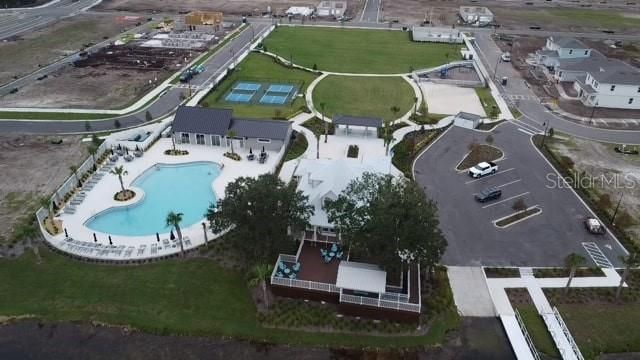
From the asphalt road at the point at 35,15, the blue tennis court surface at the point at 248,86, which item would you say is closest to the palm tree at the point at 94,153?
the blue tennis court surface at the point at 248,86

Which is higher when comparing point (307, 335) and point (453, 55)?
point (453, 55)

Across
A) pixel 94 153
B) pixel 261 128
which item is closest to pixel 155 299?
pixel 94 153

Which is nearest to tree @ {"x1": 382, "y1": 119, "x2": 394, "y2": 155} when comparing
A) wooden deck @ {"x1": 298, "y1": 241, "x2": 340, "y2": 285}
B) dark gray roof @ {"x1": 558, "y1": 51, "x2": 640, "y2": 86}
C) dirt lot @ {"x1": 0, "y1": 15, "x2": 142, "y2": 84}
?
wooden deck @ {"x1": 298, "y1": 241, "x2": 340, "y2": 285}

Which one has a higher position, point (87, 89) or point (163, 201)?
point (87, 89)

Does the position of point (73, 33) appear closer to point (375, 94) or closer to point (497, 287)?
point (375, 94)

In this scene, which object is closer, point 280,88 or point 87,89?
point 87,89

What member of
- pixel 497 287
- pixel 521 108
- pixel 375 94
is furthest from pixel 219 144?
pixel 521 108

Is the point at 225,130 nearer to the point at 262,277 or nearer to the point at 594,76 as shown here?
the point at 262,277
